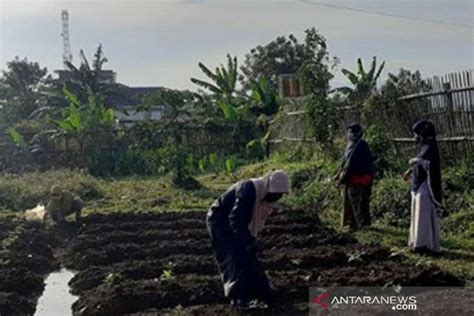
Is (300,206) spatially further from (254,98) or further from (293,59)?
(293,59)

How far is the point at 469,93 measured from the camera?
1163 cm

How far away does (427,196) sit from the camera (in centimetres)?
877

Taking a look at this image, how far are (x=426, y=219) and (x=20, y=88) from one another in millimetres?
45846

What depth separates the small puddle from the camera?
755 centimetres

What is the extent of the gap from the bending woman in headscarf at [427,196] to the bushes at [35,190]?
9.04 m

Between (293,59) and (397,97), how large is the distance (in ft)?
99.0

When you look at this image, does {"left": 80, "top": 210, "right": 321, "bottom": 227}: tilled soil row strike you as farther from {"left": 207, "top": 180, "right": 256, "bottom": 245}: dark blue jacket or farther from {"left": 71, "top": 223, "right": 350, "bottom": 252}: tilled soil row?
{"left": 207, "top": 180, "right": 256, "bottom": 245}: dark blue jacket

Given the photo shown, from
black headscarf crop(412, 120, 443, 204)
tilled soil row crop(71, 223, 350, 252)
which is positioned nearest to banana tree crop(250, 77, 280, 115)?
tilled soil row crop(71, 223, 350, 252)

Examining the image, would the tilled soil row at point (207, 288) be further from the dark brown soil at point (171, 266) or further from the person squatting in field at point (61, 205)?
the person squatting in field at point (61, 205)

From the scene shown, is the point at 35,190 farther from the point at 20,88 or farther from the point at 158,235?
the point at 20,88

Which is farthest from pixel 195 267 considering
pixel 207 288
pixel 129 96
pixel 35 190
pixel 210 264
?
pixel 129 96

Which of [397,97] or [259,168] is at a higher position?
[397,97]

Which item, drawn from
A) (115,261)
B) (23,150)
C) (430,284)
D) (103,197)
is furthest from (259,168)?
(430,284)

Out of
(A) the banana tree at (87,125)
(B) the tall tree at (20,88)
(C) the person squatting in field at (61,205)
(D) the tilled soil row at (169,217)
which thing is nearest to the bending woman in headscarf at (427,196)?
(D) the tilled soil row at (169,217)
